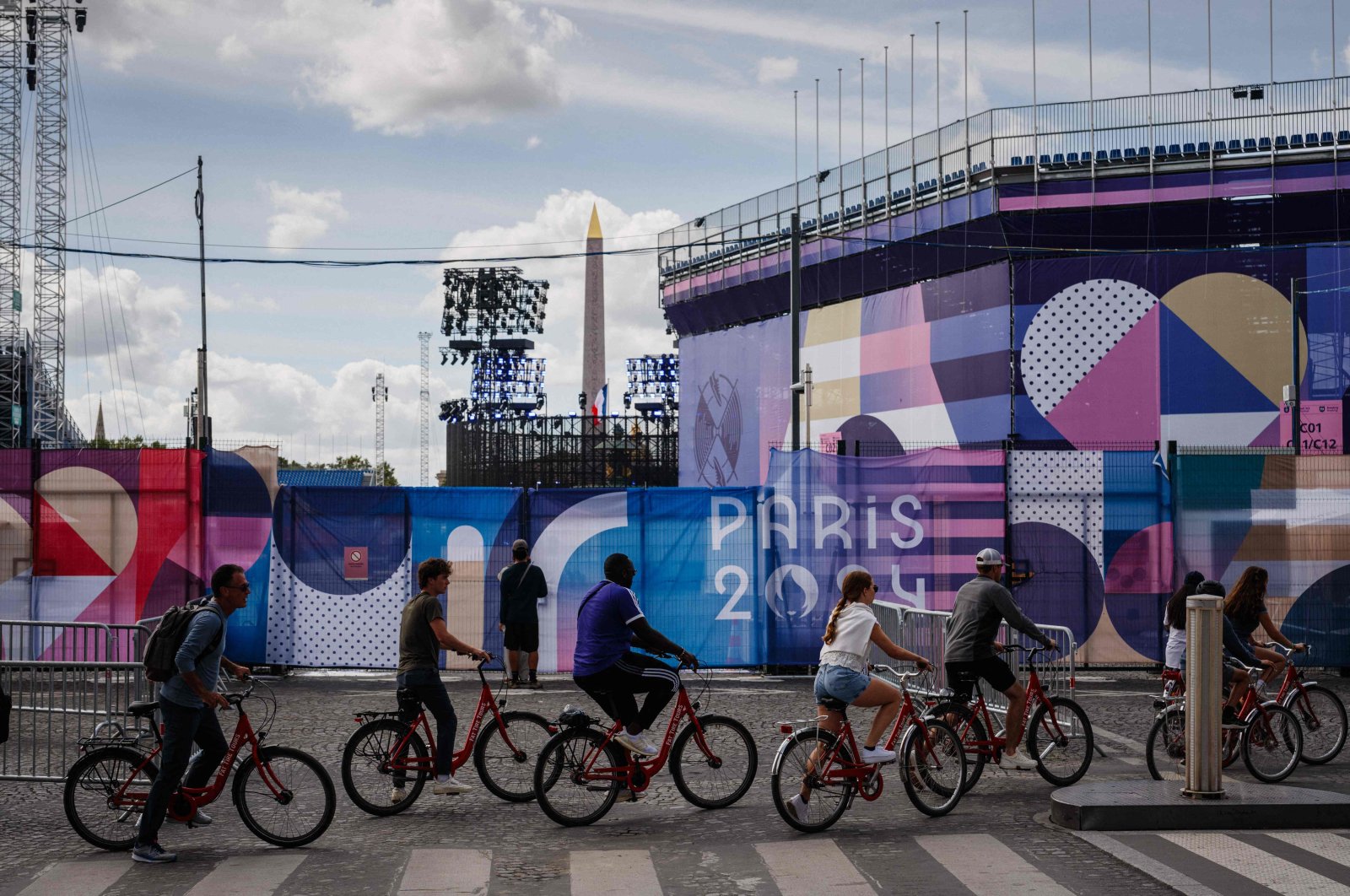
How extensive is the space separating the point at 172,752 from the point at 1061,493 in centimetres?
1376

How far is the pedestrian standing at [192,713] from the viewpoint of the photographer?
8.41m

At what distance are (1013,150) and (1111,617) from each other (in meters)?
22.6

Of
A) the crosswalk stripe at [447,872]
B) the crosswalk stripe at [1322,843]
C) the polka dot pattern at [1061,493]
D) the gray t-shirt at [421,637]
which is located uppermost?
the polka dot pattern at [1061,493]

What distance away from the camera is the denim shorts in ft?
30.7

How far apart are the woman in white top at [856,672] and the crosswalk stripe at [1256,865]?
6.43 ft

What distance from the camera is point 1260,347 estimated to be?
34.3 metres

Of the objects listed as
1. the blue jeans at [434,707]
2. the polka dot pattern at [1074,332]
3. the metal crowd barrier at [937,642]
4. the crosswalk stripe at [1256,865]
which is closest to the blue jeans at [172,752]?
the blue jeans at [434,707]

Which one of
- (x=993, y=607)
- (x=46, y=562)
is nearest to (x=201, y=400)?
(x=46, y=562)

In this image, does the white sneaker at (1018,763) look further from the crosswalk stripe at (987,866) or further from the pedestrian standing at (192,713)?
the pedestrian standing at (192,713)

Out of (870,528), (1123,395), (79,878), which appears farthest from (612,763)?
(1123,395)

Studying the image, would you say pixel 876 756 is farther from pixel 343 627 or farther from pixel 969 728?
pixel 343 627

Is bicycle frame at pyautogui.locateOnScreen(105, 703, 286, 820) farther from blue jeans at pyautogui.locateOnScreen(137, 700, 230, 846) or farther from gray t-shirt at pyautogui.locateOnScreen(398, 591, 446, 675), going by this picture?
gray t-shirt at pyautogui.locateOnScreen(398, 591, 446, 675)

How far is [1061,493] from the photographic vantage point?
19203 millimetres

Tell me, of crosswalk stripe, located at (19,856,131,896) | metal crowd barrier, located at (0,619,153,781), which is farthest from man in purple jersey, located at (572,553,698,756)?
metal crowd barrier, located at (0,619,153,781)
